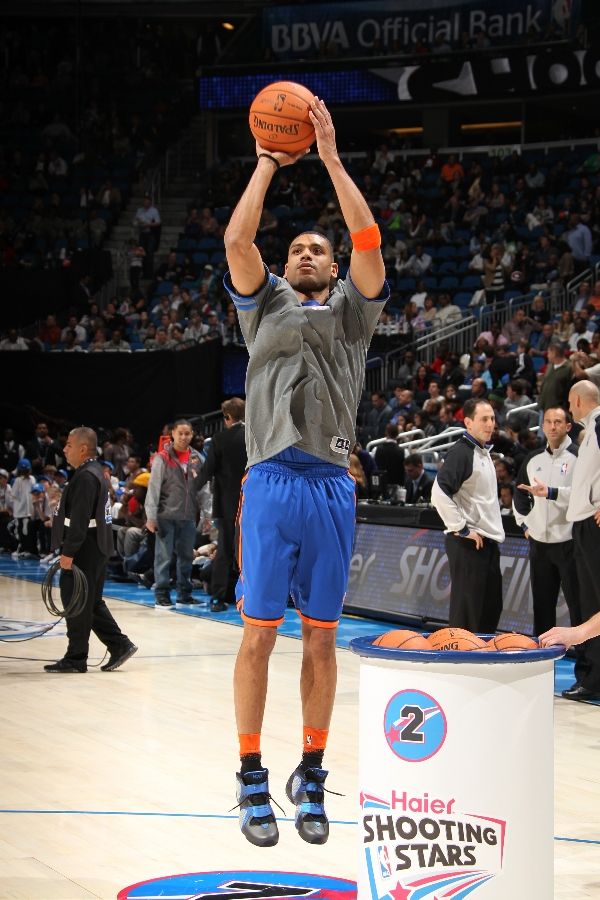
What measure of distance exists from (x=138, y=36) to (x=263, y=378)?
29.4 meters

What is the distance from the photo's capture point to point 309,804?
15.6 feet

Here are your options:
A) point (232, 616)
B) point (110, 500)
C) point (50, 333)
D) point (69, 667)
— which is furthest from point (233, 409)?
A: point (50, 333)

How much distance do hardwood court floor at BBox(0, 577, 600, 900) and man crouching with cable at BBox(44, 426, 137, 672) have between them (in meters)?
0.49

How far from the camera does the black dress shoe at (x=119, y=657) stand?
32.5 ft

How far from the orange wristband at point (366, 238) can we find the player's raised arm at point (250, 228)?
Result: 1.16 ft

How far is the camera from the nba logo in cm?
387

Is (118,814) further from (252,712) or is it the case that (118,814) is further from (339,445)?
(339,445)

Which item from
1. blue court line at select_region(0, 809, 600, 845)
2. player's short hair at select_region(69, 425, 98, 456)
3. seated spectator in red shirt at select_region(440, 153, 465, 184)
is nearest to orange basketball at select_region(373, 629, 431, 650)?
blue court line at select_region(0, 809, 600, 845)

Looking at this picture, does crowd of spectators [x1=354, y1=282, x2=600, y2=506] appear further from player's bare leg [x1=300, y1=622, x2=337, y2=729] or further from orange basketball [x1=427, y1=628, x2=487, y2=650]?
orange basketball [x1=427, y1=628, x2=487, y2=650]

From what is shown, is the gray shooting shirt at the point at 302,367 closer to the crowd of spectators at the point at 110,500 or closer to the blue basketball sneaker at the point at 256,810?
the blue basketball sneaker at the point at 256,810

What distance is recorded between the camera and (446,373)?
60.2 feet

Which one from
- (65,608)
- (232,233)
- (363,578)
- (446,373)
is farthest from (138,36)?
(232,233)

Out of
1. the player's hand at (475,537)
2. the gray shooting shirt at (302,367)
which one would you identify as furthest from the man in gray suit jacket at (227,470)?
the gray shooting shirt at (302,367)

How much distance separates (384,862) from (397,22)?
2567 cm
